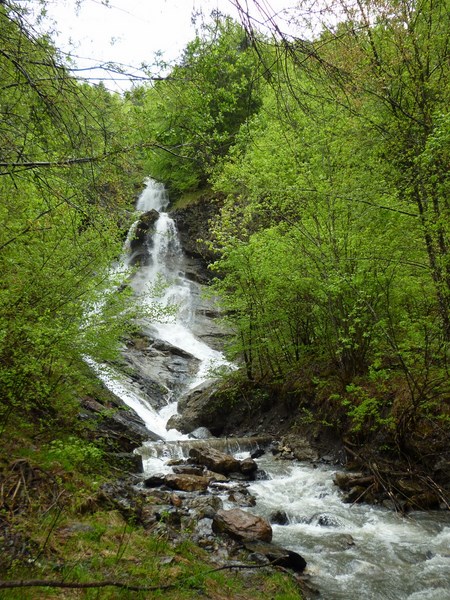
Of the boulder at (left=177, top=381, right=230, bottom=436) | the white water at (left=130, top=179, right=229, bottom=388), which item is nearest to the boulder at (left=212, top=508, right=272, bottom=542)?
the boulder at (left=177, top=381, right=230, bottom=436)

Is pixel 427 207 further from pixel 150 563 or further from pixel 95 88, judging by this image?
pixel 150 563

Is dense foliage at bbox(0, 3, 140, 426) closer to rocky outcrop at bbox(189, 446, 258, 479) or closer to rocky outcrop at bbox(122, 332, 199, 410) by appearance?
rocky outcrop at bbox(189, 446, 258, 479)

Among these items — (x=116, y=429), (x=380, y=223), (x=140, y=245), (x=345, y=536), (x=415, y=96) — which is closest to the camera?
(x=345, y=536)

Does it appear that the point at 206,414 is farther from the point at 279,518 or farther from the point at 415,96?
the point at 415,96

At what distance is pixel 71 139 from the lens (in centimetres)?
321

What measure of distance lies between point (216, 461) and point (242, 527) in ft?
12.2

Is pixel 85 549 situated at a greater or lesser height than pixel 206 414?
greater

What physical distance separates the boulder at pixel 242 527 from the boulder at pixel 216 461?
333cm

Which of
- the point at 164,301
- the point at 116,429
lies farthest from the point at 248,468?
the point at 164,301

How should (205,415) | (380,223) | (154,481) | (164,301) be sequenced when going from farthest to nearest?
1. (164,301)
2. (205,415)
3. (380,223)
4. (154,481)

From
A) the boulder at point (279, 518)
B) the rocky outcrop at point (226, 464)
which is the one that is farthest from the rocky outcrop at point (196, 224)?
the boulder at point (279, 518)

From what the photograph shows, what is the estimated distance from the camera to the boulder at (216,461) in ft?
31.4

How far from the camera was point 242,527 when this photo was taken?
5.96 metres

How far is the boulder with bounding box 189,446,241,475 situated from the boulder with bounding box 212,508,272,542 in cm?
333
